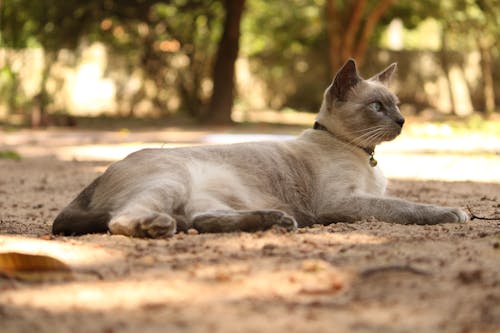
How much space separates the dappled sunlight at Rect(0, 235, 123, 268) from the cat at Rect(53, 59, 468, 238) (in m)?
0.26

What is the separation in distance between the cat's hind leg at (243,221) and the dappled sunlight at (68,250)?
0.65 meters

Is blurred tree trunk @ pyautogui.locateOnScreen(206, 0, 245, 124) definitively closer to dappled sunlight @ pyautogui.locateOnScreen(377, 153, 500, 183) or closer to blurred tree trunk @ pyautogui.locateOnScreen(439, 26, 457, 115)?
dappled sunlight @ pyautogui.locateOnScreen(377, 153, 500, 183)

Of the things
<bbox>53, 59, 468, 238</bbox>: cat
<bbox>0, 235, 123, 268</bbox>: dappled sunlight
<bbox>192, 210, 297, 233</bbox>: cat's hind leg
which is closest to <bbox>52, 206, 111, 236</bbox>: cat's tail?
<bbox>53, 59, 468, 238</bbox>: cat

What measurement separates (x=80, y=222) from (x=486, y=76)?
1984 cm

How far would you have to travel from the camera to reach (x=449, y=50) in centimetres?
2400

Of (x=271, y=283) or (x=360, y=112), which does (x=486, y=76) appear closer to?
(x=360, y=112)

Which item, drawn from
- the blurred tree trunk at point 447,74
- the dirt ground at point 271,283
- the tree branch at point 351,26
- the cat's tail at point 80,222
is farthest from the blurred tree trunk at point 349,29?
the cat's tail at point 80,222

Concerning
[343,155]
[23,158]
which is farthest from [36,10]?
[343,155]

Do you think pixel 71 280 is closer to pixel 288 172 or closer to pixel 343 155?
pixel 288 172

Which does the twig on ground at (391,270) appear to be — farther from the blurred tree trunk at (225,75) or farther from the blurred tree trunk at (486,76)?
the blurred tree trunk at (486,76)

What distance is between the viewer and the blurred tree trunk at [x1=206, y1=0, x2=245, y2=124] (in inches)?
650

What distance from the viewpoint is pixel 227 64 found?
55.0ft

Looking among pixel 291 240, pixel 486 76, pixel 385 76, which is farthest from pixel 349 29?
pixel 291 240

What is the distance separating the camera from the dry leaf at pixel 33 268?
306 cm
